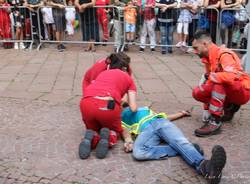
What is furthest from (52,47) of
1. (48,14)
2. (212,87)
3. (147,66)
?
(212,87)

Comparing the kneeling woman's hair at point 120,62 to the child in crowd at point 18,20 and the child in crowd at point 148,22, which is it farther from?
the child in crowd at point 18,20

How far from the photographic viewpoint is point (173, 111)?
5852 millimetres

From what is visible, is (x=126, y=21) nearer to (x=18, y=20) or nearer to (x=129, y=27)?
(x=129, y=27)

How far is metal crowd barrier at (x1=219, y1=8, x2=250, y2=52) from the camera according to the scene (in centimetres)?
954

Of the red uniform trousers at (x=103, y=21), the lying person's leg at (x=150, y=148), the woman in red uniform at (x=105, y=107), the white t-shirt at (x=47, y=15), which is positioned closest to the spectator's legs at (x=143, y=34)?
the red uniform trousers at (x=103, y=21)

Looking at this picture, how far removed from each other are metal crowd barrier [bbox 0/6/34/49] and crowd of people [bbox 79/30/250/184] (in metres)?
6.23

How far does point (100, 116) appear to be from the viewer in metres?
4.46

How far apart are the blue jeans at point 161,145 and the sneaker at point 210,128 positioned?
0.64 meters

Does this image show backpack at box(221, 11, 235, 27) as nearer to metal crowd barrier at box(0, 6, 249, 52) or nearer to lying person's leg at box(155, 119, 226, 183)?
metal crowd barrier at box(0, 6, 249, 52)

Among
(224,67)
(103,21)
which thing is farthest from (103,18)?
(224,67)

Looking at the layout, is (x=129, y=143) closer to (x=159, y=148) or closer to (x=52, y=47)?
(x=159, y=148)

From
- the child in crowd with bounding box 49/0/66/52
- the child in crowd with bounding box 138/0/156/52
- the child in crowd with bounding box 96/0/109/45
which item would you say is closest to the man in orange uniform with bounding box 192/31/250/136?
the child in crowd with bounding box 138/0/156/52

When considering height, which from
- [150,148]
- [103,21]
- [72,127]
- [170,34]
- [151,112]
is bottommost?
[72,127]

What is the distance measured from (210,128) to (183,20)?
17.6 ft
